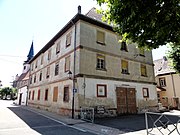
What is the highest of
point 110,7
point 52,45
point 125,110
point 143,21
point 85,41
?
point 52,45

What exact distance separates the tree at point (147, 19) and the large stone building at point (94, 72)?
6841mm

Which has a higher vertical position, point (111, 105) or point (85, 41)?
point (85, 41)

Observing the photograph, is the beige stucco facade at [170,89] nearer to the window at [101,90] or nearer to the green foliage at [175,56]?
the green foliage at [175,56]

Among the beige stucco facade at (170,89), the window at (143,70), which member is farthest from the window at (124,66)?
the beige stucco facade at (170,89)

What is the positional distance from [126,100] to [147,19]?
11.1m

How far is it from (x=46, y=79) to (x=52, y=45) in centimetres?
447

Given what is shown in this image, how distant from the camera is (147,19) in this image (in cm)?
571

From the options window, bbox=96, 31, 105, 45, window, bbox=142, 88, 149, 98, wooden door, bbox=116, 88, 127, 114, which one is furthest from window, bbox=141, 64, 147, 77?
window, bbox=96, 31, 105, 45

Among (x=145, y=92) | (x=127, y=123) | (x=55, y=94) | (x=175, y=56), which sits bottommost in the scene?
(x=127, y=123)

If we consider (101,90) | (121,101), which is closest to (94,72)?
(101,90)

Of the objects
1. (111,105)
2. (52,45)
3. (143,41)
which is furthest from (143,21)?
(52,45)

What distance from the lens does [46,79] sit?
790 inches

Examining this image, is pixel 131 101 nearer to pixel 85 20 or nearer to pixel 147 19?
pixel 85 20

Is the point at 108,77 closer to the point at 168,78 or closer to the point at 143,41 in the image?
the point at 143,41
